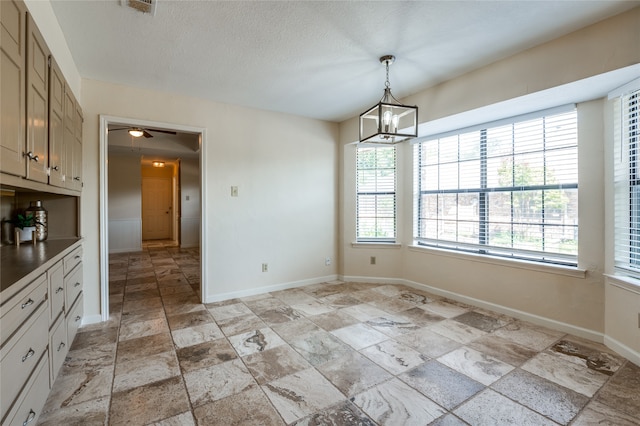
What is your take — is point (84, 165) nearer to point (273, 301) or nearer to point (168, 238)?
point (273, 301)

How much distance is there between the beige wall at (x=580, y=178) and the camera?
87.1 inches

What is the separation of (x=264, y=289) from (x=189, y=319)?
1170 millimetres

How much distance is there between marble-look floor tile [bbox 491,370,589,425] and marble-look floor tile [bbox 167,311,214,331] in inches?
107

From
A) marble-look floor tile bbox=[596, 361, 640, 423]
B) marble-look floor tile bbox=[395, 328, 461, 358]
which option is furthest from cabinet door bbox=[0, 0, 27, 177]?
marble-look floor tile bbox=[596, 361, 640, 423]

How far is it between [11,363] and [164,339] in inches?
62.4

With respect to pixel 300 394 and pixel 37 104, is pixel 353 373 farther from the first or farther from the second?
pixel 37 104

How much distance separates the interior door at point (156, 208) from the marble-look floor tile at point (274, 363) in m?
8.75

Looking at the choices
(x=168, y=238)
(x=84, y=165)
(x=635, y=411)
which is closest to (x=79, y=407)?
(x=84, y=165)

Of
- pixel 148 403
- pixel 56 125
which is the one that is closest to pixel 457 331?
pixel 148 403

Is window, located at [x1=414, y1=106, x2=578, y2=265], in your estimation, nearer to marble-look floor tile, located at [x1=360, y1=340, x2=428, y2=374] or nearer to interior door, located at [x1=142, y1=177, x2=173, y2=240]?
marble-look floor tile, located at [x1=360, y1=340, x2=428, y2=374]

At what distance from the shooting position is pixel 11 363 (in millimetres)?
1247

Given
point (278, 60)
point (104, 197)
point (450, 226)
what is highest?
point (278, 60)

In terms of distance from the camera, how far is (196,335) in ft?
9.25

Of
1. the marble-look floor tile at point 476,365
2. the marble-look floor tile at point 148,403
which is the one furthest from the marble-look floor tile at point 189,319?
the marble-look floor tile at point 476,365
